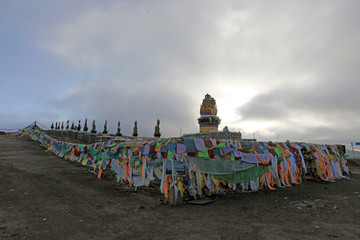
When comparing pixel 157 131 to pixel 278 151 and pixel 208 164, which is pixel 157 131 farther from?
pixel 208 164

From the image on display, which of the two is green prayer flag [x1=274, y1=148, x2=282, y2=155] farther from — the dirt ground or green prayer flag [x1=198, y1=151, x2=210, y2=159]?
green prayer flag [x1=198, y1=151, x2=210, y2=159]

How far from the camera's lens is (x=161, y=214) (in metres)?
6.52

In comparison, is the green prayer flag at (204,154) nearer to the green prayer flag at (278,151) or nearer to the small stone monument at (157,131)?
the green prayer flag at (278,151)

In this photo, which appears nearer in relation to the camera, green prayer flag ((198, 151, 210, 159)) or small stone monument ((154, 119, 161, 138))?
green prayer flag ((198, 151, 210, 159))

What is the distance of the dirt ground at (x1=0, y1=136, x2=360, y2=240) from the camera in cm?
494

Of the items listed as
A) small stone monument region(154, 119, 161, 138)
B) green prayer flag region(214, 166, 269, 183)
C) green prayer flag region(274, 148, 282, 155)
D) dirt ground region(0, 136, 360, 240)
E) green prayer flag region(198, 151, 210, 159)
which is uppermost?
small stone monument region(154, 119, 161, 138)

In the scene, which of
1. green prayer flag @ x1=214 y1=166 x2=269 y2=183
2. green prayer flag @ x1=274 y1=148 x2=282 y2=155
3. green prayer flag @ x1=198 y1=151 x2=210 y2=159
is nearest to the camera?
green prayer flag @ x1=198 y1=151 x2=210 y2=159

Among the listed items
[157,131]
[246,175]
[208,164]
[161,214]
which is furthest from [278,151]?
[157,131]

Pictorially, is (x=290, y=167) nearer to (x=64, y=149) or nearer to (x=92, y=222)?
(x=92, y=222)

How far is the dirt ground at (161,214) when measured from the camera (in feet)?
16.2

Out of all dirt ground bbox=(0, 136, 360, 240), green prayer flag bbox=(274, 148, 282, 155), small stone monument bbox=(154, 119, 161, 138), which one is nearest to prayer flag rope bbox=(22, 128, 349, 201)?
green prayer flag bbox=(274, 148, 282, 155)

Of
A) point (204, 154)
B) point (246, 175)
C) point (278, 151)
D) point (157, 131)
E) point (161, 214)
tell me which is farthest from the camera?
point (157, 131)

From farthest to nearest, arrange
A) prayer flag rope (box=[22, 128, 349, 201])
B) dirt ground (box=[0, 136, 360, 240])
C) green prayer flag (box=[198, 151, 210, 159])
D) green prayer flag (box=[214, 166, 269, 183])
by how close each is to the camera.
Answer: green prayer flag (box=[214, 166, 269, 183]), green prayer flag (box=[198, 151, 210, 159]), prayer flag rope (box=[22, 128, 349, 201]), dirt ground (box=[0, 136, 360, 240])

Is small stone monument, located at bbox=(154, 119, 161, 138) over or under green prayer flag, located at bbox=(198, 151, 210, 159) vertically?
over
